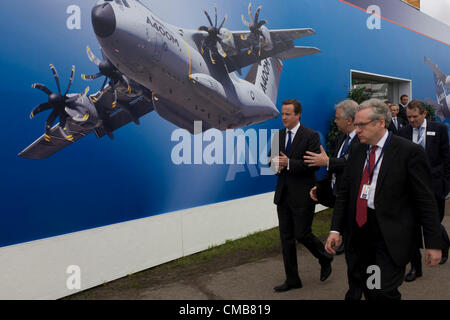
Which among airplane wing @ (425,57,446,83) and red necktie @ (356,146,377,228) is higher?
airplane wing @ (425,57,446,83)

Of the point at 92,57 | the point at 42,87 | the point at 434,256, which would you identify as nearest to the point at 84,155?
the point at 42,87

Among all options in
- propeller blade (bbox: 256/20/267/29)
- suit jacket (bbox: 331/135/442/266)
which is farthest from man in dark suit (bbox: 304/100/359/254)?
propeller blade (bbox: 256/20/267/29)

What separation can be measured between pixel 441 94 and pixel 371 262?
490 inches

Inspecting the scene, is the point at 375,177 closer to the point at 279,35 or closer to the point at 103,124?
the point at 103,124

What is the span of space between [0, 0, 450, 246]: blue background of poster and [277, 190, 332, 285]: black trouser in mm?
1837

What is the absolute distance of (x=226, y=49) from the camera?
20.6ft

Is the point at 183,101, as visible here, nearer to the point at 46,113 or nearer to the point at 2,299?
the point at 46,113

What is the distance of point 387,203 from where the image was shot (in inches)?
102

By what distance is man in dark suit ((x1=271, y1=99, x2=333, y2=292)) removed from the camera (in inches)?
157

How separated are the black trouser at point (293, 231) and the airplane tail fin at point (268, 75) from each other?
3169 millimetres

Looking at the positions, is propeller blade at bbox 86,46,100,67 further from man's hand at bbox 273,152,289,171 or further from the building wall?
man's hand at bbox 273,152,289,171

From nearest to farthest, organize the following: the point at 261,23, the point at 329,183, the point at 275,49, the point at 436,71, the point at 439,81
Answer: the point at 329,183 < the point at 261,23 < the point at 275,49 < the point at 436,71 < the point at 439,81
